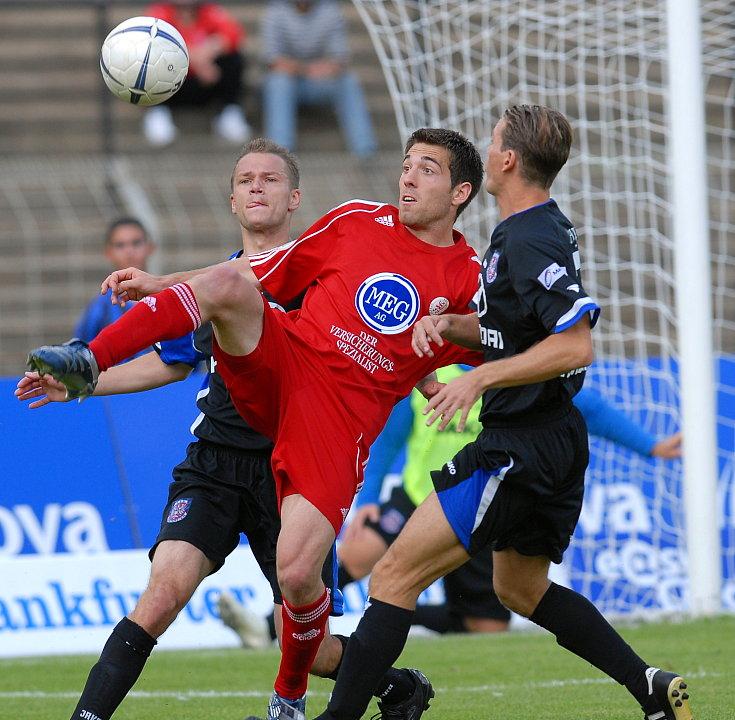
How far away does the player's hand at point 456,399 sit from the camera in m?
4.37

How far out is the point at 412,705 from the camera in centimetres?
523

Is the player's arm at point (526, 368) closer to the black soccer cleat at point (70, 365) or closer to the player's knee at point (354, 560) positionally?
the black soccer cleat at point (70, 365)

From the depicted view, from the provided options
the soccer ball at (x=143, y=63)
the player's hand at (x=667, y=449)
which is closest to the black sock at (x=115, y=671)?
the soccer ball at (x=143, y=63)

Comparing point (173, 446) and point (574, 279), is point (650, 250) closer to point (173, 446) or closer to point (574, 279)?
point (173, 446)

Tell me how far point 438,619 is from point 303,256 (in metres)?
3.99

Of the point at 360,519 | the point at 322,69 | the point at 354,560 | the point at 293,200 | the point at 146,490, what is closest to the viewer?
the point at 293,200

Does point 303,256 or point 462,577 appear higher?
point 303,256

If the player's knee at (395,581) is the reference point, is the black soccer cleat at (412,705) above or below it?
below

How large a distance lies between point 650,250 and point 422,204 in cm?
532

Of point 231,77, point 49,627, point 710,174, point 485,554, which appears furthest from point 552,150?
point 231,77

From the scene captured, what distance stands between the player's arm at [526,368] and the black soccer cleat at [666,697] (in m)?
1.16

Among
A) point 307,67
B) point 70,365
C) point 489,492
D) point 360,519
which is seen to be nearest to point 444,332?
point 489,492

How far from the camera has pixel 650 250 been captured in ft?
33.4

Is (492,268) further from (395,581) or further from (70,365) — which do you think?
(70,365)
